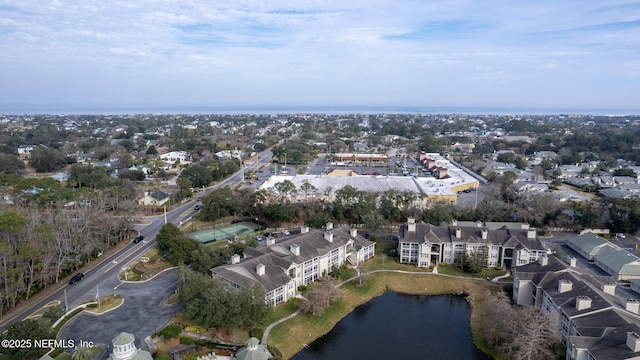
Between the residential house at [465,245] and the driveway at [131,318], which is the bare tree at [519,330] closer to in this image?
the residential house at [465,245]

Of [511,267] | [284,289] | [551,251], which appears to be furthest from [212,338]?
[551,251]

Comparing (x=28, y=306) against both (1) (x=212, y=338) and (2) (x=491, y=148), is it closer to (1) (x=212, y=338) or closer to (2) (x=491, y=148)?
(1) (x=212, y=338)

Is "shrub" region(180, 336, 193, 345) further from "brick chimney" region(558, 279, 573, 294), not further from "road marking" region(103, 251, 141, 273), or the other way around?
"brick chimney" region(558, 279, 573, 294)

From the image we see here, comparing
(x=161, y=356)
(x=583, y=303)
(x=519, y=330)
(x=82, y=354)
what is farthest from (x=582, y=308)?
(x=82, y=354)

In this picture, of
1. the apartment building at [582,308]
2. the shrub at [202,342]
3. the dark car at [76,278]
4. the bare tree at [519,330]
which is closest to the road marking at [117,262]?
the dark car at [76,278]

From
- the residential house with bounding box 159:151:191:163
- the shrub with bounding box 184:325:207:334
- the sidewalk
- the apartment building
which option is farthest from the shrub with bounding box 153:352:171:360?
the residential house with bounding box 159:151:191:163

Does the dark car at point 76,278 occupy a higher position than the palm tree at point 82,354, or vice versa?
the palm tree at point 82,354

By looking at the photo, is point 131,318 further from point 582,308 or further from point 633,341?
point 633,341
